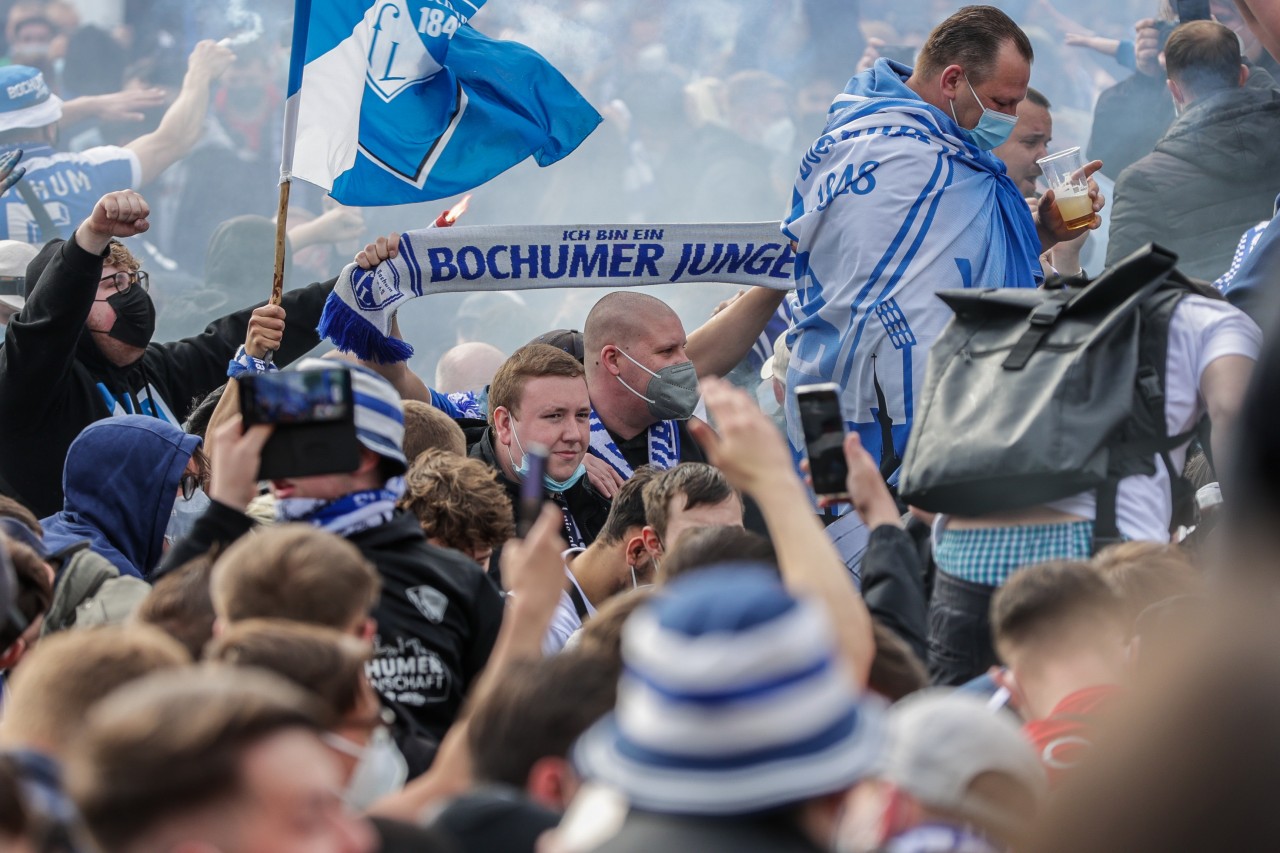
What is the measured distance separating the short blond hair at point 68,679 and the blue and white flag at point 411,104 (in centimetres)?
343

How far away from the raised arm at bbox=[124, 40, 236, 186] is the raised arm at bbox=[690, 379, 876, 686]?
9.39 meters

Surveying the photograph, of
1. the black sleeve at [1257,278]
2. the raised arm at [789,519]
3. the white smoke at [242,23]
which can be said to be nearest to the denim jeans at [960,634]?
the raised arm at [789,519]

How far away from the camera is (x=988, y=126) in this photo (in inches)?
221

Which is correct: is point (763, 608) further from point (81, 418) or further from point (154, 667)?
point (81, 418)

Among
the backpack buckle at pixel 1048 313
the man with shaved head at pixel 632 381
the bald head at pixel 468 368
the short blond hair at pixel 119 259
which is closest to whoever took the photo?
the backpack buckle at pixel 1048 313

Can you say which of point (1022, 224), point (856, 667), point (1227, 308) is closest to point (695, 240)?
point (1022, 224)

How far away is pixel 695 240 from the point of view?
6211mm

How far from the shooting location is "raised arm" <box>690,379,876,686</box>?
2693 millimetres

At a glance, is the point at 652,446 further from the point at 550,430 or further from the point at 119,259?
the point at 119,259

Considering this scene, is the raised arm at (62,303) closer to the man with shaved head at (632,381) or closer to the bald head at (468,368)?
the man with shaved head at (632,381)

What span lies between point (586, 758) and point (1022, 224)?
3962 millimetres

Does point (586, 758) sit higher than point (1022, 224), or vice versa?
point (586, 758)

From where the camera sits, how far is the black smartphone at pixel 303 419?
342 cm

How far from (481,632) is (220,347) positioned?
305cm
